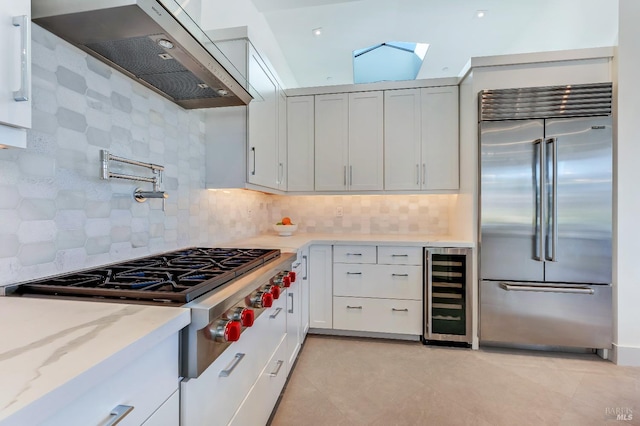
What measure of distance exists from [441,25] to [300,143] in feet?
6.33

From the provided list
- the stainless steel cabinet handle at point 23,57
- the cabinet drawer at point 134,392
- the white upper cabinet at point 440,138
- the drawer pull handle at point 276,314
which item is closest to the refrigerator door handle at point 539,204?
the white upper cabinet at point 440,138

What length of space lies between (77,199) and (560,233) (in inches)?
121

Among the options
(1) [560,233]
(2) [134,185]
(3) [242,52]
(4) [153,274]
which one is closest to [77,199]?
(2) [134,185]

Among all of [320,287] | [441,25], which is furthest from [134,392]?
[441,25]

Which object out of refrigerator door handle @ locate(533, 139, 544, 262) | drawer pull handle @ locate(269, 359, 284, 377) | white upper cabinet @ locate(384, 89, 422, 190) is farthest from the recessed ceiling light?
refrigerator door handle @ locate(533, 139, 544, 262)

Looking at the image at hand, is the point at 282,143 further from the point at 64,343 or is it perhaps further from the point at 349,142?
the point at 64,343

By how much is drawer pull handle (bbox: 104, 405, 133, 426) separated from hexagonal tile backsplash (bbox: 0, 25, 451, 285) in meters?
0.75

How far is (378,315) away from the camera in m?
2.72

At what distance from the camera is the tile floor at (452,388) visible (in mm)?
1724

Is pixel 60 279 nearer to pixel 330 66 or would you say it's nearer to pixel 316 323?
pixel 316 323

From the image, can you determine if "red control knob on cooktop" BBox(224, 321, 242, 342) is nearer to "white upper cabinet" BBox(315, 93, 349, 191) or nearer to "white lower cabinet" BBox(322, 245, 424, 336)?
"white lower cabinet" BBox(322, 245, 424, 336)

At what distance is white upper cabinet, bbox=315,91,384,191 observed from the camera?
3053 mm

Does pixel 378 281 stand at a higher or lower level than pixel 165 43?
lower

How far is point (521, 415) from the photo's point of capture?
1.74 m
